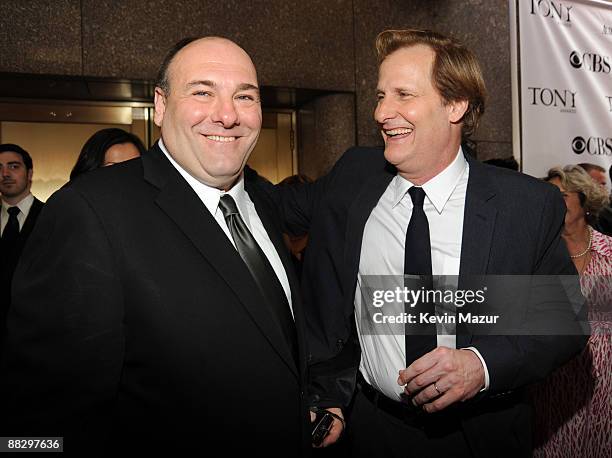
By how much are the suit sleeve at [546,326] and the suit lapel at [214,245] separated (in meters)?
0.65

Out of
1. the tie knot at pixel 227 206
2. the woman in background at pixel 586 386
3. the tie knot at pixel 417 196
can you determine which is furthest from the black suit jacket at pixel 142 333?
the woman in background at pixel 586 386

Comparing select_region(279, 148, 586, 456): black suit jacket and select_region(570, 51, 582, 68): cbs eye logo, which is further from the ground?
select_region(570, 51, 582, 68): cbs eye logo

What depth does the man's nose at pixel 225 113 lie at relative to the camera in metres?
1.61

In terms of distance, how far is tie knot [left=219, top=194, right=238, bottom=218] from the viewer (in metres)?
1.60

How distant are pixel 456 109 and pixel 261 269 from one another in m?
0.98

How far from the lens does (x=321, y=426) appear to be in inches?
70.5

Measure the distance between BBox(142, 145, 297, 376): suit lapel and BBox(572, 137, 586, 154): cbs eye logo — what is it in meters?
4.34

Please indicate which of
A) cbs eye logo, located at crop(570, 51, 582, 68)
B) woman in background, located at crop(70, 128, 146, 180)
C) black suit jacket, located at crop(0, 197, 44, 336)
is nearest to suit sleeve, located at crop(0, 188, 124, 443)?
woman in background, located at crop(70, 128, 146, 180)

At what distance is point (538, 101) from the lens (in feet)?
16.1

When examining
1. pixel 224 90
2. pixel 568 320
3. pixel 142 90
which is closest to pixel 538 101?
pixel 142 90

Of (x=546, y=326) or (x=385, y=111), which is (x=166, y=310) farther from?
(x=546, y=326)

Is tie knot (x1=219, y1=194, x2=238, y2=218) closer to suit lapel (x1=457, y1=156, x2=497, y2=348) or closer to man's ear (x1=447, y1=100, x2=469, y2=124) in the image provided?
suit lapel (x1=457, y1=156, x2=497, y2=348)

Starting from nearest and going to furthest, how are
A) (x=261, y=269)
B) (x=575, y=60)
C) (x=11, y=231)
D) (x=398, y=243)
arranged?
1. (x=261, y=269)
2. (x=398, y=243)
3. (x=11, y=231)
4. (x=575, y=60)

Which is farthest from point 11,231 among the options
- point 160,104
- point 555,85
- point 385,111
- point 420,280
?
point 555,85
